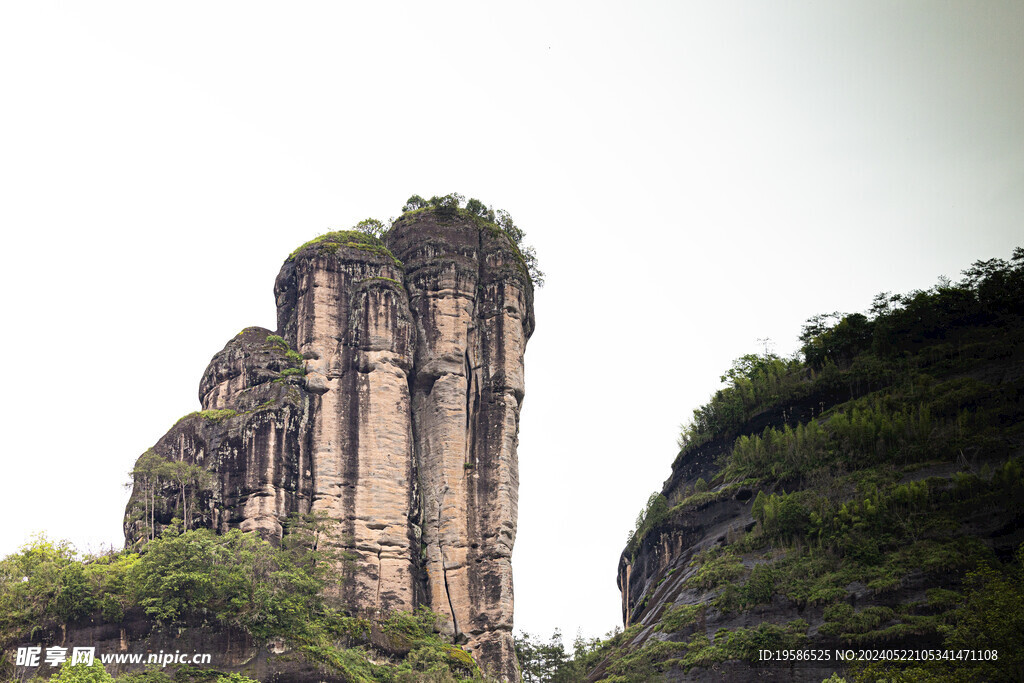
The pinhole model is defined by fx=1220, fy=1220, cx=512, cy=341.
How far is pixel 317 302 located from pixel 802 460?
2598 centimetres

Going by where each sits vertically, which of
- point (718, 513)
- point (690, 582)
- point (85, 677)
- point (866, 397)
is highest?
point (866, 397)

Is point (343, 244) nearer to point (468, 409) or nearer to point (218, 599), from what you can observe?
point (468, 409)

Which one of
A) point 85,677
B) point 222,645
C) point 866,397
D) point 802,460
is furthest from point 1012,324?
point 85,677

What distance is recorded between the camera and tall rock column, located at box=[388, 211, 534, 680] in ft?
156

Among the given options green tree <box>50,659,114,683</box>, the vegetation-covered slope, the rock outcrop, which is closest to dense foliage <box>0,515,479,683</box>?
green tree <box>50,659,114,683</box>

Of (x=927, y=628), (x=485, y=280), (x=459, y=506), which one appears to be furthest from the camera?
(x=485, y=280)

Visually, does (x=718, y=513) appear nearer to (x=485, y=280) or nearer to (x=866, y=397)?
(x=866, y=397)

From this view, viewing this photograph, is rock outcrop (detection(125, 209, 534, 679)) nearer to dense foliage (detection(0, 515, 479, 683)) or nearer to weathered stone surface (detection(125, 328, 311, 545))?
weathered stone surface (detection(125, 328, 311, 545))

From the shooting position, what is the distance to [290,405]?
47281 millimetres

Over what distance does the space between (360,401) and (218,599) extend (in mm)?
11230

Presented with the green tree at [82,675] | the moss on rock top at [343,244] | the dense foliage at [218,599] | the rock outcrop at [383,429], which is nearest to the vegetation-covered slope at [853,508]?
the rock outcrop at [383,429]

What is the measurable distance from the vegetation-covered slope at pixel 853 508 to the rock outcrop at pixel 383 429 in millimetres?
9665

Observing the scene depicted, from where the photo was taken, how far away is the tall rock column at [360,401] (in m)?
46.6

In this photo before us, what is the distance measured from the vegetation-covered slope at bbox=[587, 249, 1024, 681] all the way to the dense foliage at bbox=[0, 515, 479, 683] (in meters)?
11.9
